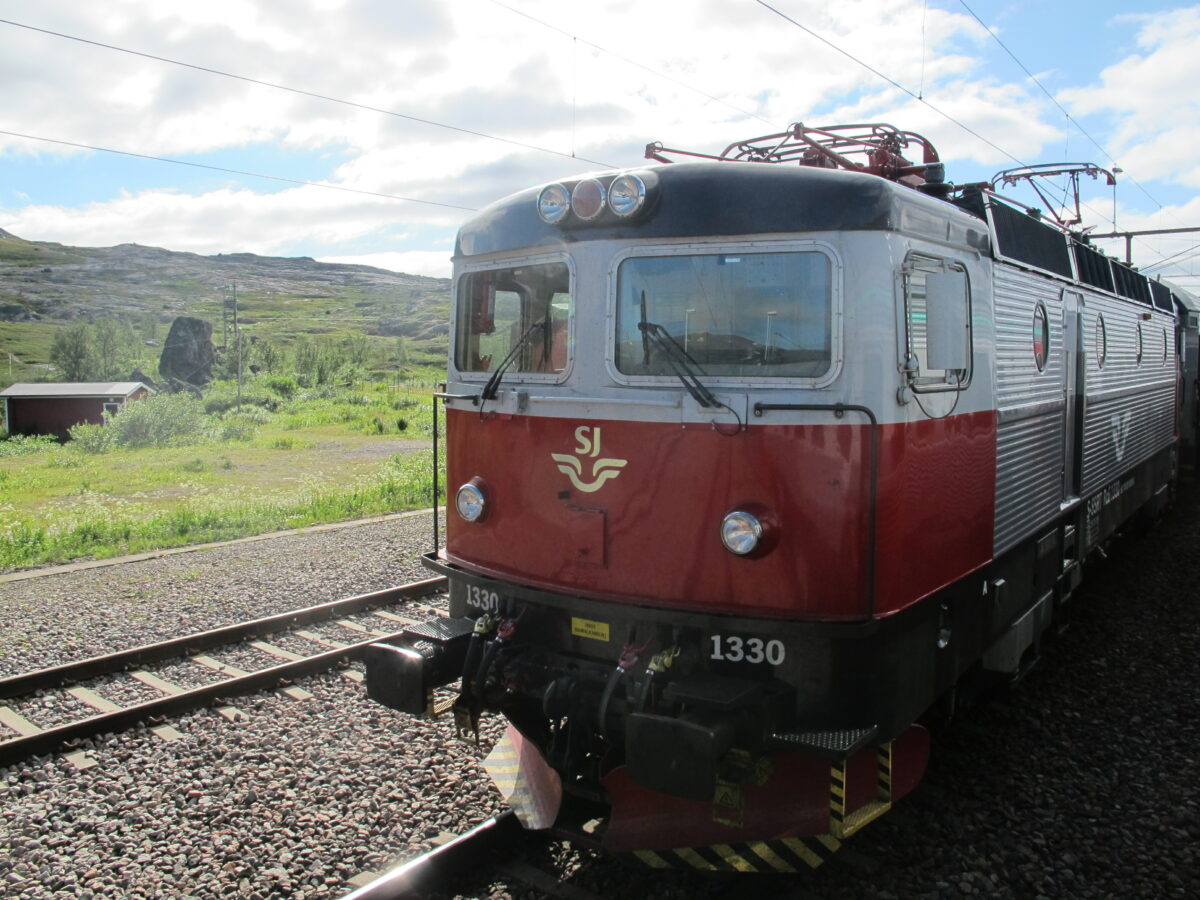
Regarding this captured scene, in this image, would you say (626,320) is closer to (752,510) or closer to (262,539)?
(752,510)

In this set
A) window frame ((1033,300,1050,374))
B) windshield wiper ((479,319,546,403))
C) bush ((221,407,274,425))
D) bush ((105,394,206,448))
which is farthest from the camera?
bush ((221,407,274,425))

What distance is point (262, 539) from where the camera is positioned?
1258 centimetres

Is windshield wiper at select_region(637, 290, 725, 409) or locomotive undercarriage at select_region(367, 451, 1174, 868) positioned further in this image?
windshield wiper at select_region(637, 290, 725, 409)

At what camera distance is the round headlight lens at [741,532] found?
3.88 metres

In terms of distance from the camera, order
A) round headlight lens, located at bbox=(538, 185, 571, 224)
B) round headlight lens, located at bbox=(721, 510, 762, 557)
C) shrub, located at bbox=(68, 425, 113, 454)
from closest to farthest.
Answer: round headlight lens, located at bbox=(721, 510, 762, 557), round headlight lens, located at bbox=(538, 185, 571, 224), shrub, located at bbox=(68, 425, 113, 454)

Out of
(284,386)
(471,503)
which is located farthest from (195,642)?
(284,386)

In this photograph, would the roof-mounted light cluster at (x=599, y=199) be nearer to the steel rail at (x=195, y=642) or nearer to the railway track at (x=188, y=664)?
the railway track at (x=188, y=664)

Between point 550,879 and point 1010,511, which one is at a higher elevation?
point 1010,511

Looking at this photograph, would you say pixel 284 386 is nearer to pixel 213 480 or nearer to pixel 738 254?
pixel 213 480

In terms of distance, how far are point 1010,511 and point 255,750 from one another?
4.65 metres

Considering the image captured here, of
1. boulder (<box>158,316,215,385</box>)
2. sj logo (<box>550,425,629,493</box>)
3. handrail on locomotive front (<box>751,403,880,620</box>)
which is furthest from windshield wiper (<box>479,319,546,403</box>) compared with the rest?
boulder (<box>158,316,215,385</box>)

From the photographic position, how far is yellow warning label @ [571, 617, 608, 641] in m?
4.38

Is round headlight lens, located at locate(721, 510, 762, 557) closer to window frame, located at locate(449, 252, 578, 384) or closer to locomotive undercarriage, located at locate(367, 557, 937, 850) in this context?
locomotive undercarriage, located at locate(367, 557, 937, 850)

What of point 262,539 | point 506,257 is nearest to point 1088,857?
point 506,257
